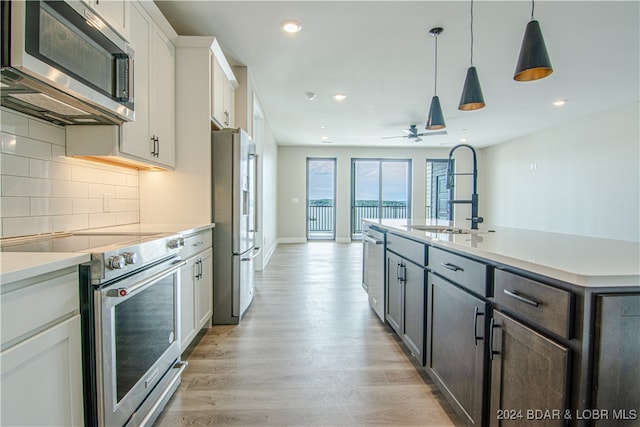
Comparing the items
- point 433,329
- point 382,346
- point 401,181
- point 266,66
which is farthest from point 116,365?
point 401,181

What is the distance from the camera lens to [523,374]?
1.09 meters

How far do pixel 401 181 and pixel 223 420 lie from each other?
27.3ft

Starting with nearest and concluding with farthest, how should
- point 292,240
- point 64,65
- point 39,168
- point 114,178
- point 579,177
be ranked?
point 64,65 < point 39,168 < point 114,178 < point 579,177 < point 292,240

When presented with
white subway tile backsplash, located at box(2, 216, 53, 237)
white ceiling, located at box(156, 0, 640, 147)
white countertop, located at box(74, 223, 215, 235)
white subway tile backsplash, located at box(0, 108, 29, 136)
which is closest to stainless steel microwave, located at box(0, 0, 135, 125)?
white subway tile backsplash, located at box(0, 108, 29, 136)

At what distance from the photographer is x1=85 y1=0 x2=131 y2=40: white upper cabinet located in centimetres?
172

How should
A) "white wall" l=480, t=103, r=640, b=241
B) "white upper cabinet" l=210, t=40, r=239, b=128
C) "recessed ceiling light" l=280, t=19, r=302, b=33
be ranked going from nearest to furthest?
1. "recessed ceiling light" l=280, t=19, r=302, b=33
2. "white upper cabinet" l=210, t=40, r=239, b=128
3. "white wall" l=480, t=103, r=640, b=241

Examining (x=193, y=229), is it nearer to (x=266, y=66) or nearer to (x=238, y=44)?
(x=238, y=44)

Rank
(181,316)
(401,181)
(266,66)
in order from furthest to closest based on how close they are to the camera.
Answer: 1. (401,181)
2. (266,66)
3. (181,316)

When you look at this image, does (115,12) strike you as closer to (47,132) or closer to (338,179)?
(47,132)

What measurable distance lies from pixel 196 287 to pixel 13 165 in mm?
1308

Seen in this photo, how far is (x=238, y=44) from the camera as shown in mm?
3158

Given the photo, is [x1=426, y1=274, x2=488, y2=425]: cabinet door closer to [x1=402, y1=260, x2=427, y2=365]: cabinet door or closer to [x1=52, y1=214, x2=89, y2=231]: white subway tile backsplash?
[x1=402, y1=260, x2=427, y2=365]: cabinet door

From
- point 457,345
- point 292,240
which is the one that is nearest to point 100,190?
point 457,345

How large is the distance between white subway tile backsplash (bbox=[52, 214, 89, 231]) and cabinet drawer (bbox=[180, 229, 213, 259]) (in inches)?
25.4
